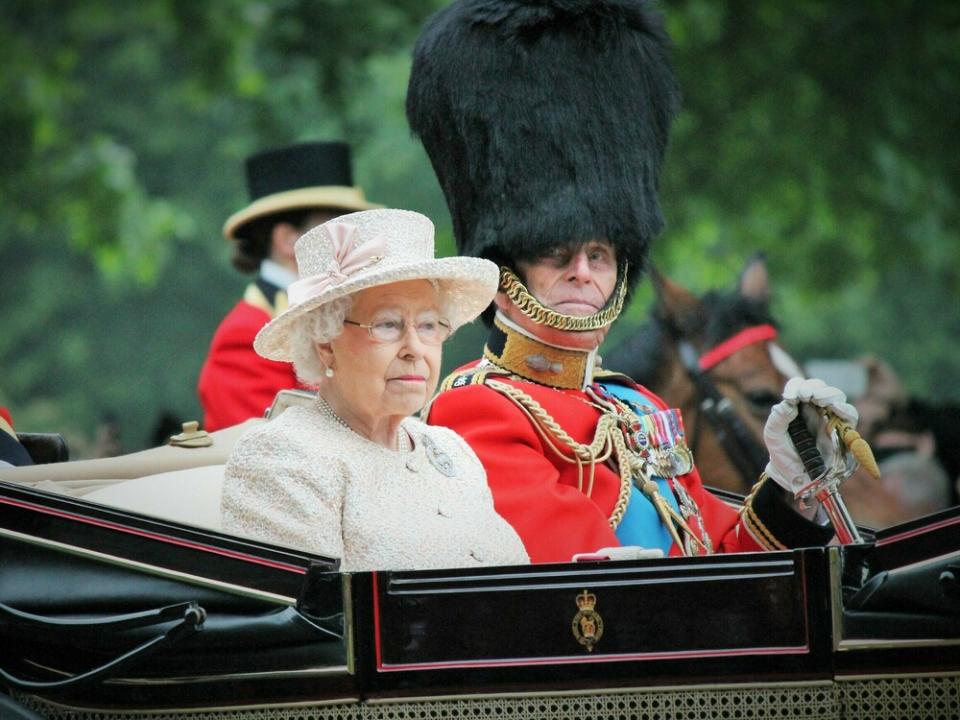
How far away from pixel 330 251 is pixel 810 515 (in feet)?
4.48

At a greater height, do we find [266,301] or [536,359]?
[266,301]

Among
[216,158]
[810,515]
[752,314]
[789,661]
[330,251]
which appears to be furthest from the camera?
[216,158]

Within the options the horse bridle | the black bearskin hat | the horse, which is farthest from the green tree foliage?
the black bearskin hat

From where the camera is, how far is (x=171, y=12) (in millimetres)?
12227

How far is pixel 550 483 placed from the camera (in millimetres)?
3672

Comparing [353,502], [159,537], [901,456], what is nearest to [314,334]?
[353,502]

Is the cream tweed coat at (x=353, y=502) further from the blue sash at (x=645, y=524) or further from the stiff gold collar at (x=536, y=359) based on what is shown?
the stiff gold collar at (x=536, y=359)

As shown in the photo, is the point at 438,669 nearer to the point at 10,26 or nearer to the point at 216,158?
the point at 10,26

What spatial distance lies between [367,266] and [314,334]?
0.18m

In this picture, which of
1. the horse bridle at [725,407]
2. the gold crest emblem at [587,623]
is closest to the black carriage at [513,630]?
the gold crest emblem at [587,623]

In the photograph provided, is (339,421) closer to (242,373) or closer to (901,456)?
(242,373)

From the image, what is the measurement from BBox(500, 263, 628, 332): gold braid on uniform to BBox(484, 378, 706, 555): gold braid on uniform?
193 millimetres

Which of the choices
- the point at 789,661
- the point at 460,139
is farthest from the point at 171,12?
the point at 789,661

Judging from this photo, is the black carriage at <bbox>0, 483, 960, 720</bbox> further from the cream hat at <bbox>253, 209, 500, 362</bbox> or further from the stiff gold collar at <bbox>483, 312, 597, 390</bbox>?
the stiff gold collar at <bbox>483, 312, 597, 390</bbox>
